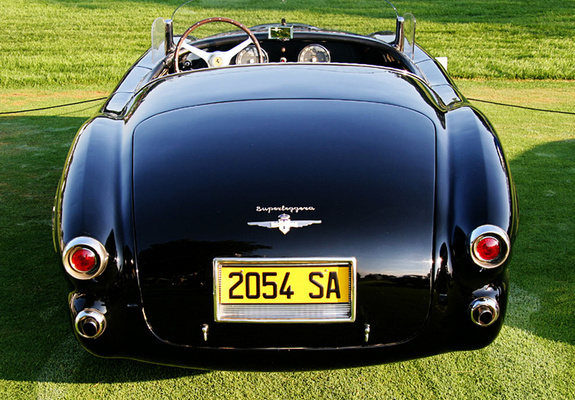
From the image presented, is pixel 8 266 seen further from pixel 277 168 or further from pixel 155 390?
pixel 277 168

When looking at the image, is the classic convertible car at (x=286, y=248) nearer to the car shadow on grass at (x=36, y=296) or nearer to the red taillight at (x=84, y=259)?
the red taillight at (x=84, y=259)

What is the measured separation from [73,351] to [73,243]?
2.63ft

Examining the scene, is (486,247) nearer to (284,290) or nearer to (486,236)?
(486,236)

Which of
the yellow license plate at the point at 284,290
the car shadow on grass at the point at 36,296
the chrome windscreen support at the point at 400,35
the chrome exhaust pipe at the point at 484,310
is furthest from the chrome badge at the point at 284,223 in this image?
the chrome windscreen support at the point at 400,35

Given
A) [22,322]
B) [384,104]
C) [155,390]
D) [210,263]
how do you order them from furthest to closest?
[22,322] < [384,104] < [155,390] < [210,263]

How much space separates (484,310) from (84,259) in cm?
137

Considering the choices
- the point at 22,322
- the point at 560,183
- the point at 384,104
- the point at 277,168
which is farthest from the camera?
the point at 560,183

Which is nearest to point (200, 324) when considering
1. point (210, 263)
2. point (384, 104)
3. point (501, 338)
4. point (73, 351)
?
point (210, 263)

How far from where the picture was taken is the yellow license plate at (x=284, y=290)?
214cm

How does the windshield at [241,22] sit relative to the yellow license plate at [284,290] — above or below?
above

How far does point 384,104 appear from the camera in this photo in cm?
275

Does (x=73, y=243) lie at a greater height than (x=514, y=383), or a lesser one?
greater

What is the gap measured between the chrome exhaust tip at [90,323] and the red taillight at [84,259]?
146 millimetres

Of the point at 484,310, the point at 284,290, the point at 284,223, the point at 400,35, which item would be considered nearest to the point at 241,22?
the point at 400,35
